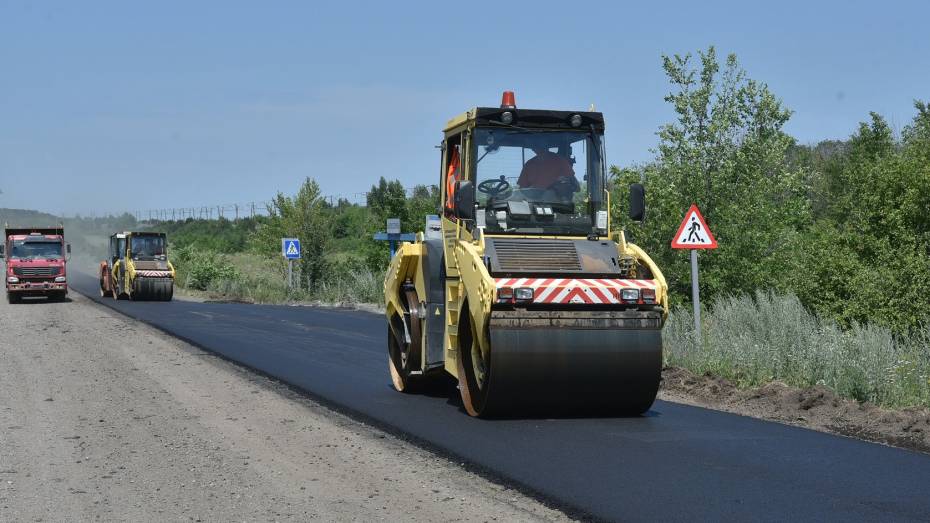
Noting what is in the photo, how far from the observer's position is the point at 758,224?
63.9 feet

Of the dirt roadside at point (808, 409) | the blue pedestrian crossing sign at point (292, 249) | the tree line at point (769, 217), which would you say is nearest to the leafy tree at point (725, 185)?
the tree line at point (769, 217)

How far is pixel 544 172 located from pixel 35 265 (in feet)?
99.7

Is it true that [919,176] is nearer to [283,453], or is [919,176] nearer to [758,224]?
[758,224]

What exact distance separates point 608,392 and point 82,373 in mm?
8727

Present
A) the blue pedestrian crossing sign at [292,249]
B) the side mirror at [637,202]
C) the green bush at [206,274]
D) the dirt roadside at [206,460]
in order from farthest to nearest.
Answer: the green bush at [206,274], the blue pedestrian crossing sign at [292,249], the side mirror at [637,202], the dirt roadside at [206,460]

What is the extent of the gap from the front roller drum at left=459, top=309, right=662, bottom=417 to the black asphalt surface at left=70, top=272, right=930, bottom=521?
26 centimetres

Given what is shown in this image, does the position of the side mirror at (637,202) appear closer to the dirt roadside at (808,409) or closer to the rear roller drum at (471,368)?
the rear roller drum at (471,368)

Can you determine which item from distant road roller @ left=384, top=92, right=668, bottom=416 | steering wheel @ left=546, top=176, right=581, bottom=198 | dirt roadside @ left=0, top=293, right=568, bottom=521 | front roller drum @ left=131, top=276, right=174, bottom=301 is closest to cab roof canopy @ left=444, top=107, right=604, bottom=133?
distant road roller @ left=384, top=92, right=668, bottom=416

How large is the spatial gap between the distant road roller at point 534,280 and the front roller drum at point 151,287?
87.5ft

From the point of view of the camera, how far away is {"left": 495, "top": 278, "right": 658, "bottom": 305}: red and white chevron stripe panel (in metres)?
9.50

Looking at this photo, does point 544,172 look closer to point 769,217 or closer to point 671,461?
point 671,461

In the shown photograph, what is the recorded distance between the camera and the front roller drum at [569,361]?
9.38 meters

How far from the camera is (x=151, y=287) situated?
120 ft

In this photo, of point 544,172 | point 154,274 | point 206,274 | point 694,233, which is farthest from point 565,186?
point 206,274
